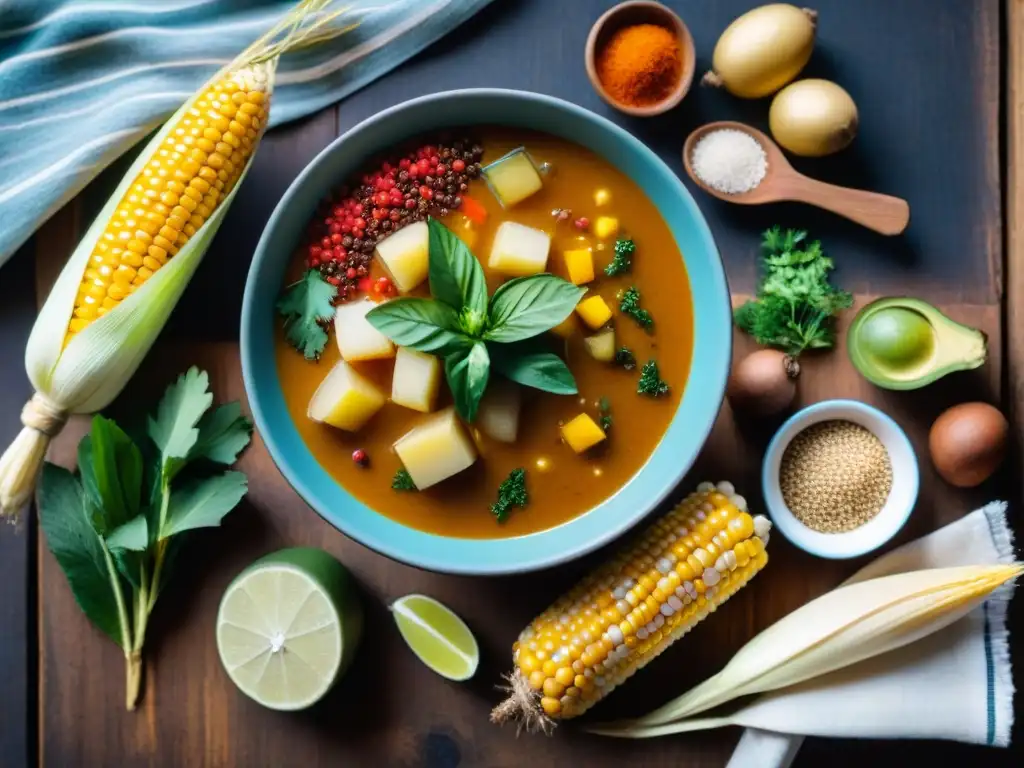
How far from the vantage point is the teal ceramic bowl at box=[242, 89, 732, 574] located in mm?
2162

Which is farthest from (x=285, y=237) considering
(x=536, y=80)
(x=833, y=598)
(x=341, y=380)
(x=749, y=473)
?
(x=833, y=598)

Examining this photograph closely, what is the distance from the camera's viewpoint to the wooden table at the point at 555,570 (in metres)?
2.46

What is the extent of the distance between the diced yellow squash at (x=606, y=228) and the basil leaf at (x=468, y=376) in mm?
421

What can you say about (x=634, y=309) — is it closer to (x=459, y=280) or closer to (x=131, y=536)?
(x=459, y=280)

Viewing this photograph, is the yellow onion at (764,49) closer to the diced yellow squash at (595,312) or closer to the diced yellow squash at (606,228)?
the diced yellow squash at (606,228)

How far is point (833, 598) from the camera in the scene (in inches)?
91.3

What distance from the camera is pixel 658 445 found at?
90.7 inches

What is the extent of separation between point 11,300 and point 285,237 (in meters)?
0.85

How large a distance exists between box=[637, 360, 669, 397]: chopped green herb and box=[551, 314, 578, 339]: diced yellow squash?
197 mm

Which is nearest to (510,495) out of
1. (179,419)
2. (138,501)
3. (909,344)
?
(179,419)

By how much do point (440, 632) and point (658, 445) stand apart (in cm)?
73

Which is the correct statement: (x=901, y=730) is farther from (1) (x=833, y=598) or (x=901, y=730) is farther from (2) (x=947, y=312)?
(2) (x=947, y=312)

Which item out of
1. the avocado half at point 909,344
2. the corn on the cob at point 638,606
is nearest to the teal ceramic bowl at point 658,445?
the corn on the cob at point 638,606

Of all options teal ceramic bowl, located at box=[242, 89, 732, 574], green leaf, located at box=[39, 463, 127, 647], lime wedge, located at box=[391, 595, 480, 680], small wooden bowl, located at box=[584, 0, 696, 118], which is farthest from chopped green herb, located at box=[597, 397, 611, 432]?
green leaf, located at box=[39, 463, 127, 647]
